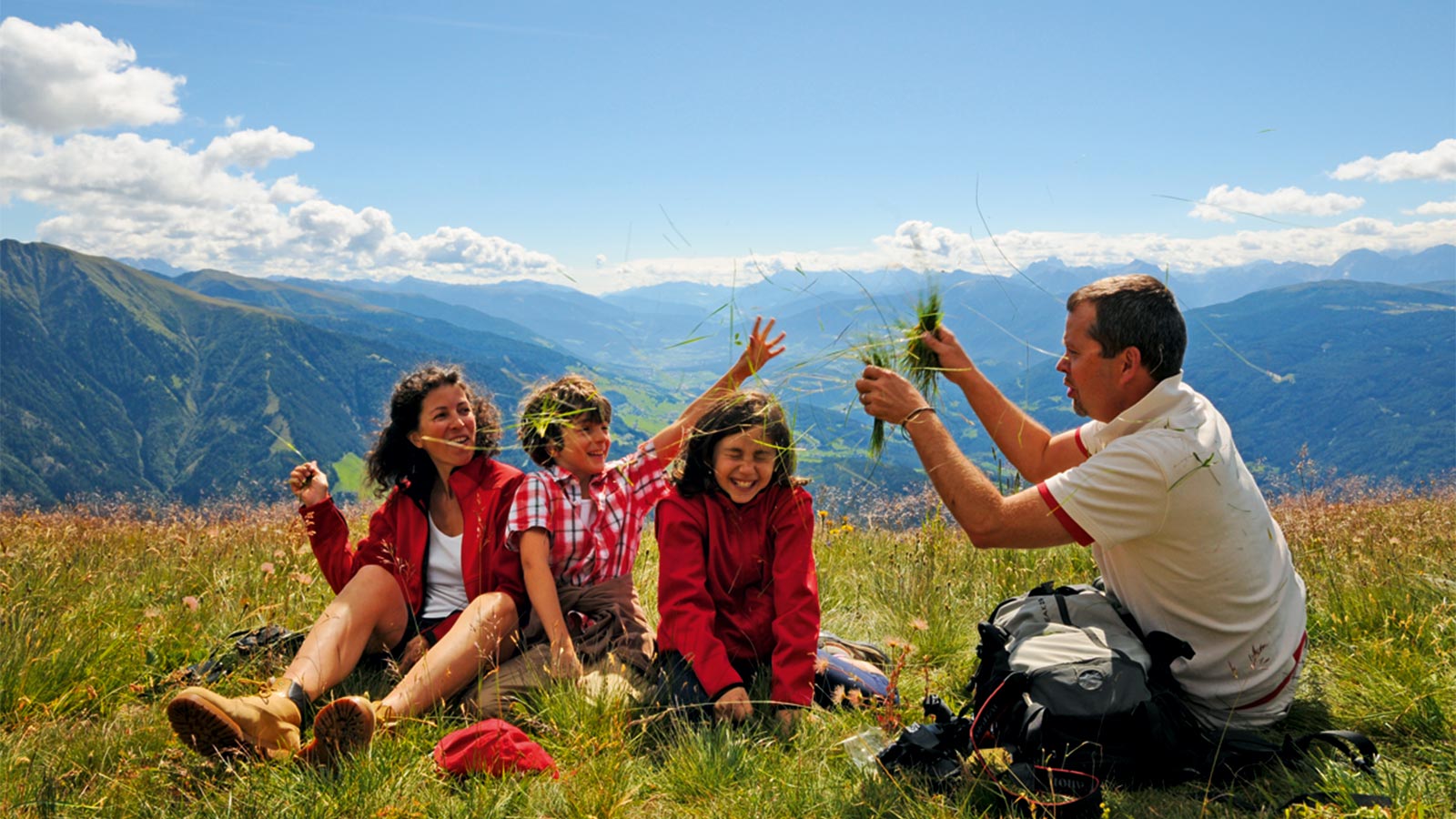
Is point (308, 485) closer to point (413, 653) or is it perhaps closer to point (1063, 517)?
point (413, 653)

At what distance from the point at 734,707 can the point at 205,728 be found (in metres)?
2.10

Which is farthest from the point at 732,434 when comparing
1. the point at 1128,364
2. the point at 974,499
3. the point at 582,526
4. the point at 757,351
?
the point at 1128,364

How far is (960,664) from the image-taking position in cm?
458

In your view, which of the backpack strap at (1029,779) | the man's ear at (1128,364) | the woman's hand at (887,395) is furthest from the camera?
the woman's hand at (887,395)

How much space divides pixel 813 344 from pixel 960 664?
2046 mm

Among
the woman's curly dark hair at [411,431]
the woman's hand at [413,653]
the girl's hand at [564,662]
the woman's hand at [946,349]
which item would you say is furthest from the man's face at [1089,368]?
the woman's hand at [413,653]

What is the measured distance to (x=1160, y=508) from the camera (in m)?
3.21

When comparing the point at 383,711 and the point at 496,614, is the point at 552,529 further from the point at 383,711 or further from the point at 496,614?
the point at 383,711

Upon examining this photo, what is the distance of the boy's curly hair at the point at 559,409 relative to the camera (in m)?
4.21

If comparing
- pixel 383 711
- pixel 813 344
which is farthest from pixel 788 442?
pixel 383 711

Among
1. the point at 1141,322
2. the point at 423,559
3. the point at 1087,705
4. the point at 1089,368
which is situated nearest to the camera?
the point at 1087,705

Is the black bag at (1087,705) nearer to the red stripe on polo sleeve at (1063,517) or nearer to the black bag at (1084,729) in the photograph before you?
the black bag at (1084,729)

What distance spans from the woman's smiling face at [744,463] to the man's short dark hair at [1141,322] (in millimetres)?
1562

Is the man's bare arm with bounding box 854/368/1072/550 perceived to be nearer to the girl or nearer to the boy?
the girl
